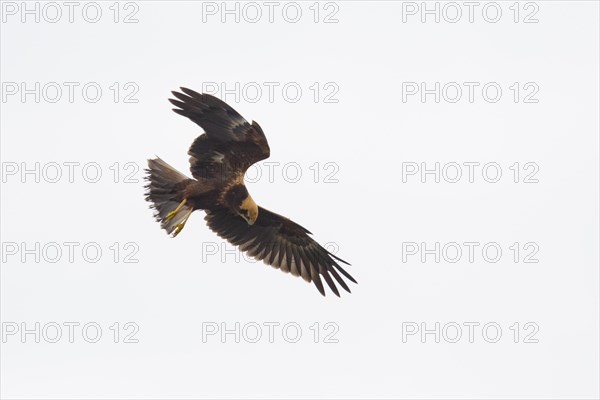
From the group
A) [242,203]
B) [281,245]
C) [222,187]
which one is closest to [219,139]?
[222,187]

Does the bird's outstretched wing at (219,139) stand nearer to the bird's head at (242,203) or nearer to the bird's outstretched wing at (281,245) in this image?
the bird's head at (242,203)

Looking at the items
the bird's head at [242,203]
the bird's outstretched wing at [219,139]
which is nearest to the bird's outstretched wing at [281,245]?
the bird's head at [242,203]

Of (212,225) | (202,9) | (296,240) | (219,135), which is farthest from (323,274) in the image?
(202,9)

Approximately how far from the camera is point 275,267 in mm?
16234

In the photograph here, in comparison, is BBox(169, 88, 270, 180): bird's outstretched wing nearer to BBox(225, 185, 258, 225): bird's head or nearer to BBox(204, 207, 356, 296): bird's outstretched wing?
BBox(225, 185, 258, 225): bird's head

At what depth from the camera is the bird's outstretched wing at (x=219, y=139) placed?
1415 centimetres

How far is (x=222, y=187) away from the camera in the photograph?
575 inches

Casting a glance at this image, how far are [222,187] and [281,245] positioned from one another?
191cm

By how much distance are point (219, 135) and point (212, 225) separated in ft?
6.74

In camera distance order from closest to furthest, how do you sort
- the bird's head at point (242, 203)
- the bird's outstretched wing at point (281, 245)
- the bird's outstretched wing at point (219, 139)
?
the bird's outstretched wing at point (219, 139)
the bird's head at point (242, 203)
the bird's outstretched wing at point (281, 245)

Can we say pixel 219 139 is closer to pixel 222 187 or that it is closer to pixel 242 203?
pixel 222 187

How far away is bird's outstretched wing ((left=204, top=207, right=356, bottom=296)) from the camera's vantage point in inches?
625

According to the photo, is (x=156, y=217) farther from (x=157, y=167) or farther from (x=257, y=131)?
(x=257, y=131)

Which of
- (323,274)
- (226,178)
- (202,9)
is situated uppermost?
(202,9)
